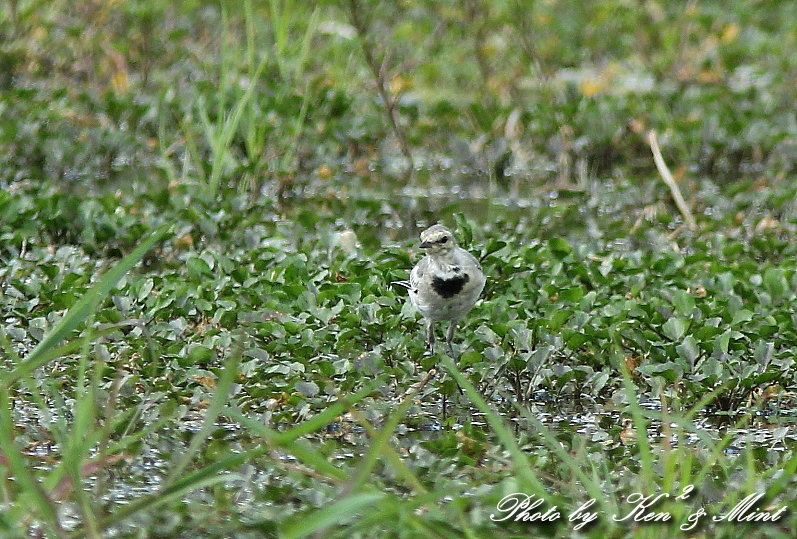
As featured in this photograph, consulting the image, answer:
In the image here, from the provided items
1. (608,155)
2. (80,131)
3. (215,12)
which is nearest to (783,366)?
(608,155)

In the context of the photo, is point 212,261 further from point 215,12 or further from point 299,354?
point 215,12

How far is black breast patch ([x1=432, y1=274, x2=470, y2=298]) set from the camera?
4.74 meters

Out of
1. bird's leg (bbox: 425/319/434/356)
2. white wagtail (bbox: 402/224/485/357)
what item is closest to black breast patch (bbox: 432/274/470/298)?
white wagtail (bbox: 402/224/485/357)

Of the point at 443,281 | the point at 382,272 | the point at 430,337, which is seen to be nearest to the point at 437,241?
the point at 443,281

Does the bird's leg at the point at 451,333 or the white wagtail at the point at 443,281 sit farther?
the bird's leg at the point at 451,333

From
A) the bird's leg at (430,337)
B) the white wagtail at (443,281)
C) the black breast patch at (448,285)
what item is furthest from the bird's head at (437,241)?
the bird's leg at (430,337)

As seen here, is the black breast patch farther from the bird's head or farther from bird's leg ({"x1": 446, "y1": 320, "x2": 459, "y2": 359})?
bird's leg ({"x1": 446, "y1": 320, "x2": 459, "y2": 359})

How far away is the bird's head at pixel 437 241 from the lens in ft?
16.0

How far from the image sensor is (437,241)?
488 centimetres

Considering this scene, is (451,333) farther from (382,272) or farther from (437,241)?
(382,272)

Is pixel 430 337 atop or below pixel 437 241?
below

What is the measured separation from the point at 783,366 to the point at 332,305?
1779 millimetres

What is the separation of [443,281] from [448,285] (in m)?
0.02

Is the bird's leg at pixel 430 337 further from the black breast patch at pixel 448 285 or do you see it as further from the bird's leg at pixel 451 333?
the black breast patch at pixel 448 285
